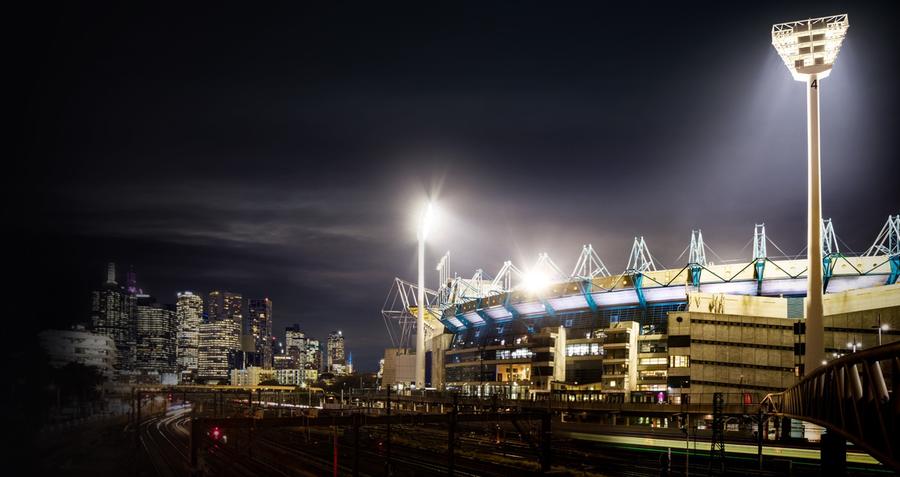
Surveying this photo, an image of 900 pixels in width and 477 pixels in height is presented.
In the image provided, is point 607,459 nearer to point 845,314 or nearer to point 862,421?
point 862,421

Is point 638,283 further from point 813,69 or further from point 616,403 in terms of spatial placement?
point 813,69

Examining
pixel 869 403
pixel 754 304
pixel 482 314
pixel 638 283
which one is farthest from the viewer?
pixel 482 314

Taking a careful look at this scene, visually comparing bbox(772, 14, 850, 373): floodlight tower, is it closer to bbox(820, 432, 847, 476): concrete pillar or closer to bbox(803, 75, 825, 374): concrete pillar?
bbox(803, 75, 825, 374): concrete pillar

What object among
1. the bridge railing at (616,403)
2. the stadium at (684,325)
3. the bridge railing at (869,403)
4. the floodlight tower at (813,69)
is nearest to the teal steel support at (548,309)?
the stadium at (684,325)

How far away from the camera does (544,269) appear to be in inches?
6447

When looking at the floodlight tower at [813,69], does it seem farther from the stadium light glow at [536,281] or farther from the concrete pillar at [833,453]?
the stadium light glow at [536,281]

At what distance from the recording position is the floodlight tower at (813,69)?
88.6 meters

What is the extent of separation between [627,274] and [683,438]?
68.7 metres

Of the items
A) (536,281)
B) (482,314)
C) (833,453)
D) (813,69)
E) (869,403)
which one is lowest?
(833,453)

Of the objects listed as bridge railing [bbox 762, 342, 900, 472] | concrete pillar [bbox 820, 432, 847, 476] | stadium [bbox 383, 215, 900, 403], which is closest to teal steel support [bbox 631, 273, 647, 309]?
stadium [bbox 383, 215, 900, 403]

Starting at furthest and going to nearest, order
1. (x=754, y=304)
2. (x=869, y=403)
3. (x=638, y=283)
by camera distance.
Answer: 1. (x=638, y=283)
2. (x=754, y=304)
3. (x=869, y=403)

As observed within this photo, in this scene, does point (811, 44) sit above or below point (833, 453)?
above

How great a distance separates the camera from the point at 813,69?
3762 inches

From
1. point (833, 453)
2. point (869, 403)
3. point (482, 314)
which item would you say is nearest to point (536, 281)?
point (482, 314)
